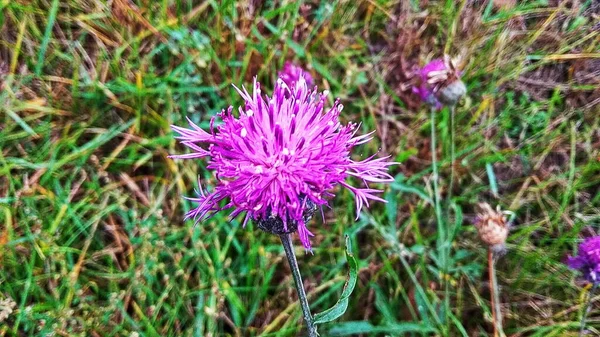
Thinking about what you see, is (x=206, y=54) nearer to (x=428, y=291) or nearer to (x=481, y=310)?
(x=428, y=291)

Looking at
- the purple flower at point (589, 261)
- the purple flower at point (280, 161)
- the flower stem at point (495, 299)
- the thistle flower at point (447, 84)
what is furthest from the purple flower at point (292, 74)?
the purple flower at point (589, 261)

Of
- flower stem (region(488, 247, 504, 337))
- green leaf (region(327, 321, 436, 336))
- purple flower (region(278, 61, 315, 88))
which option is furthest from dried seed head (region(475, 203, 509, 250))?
purple flower (region(278, 61, 315, 88))

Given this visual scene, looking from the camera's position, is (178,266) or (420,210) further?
(420,210)

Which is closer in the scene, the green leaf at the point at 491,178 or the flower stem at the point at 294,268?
the flower stem at the point at 294,268

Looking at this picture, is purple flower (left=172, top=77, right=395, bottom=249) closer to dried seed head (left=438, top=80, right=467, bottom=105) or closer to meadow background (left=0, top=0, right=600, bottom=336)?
dried seed head (left=438, top=80, right=467, bottom=105)

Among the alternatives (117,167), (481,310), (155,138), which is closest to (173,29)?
(155,138)

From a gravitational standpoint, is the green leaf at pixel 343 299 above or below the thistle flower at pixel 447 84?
below

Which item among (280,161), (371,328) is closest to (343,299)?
(280,161)

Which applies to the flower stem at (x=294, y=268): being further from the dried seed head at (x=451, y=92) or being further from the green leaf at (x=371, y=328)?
the dried seed head at (x=451, y=92)
